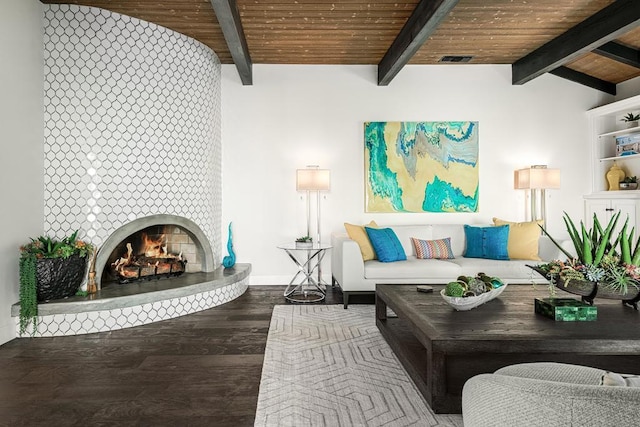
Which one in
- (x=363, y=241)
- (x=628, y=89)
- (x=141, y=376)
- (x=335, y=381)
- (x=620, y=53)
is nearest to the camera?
(x=335, y=381)

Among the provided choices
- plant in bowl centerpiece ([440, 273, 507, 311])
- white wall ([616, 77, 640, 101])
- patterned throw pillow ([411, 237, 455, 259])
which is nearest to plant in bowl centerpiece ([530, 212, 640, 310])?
plant in bowl centerpiece ([440, 273, 507, 311])

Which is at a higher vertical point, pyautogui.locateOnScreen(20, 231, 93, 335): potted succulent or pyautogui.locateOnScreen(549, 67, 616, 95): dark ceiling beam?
pyautogui.locateOnScreen(549, 67, 616, 95): dark ceiling beam

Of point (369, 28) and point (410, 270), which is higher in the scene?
point (369, 28)

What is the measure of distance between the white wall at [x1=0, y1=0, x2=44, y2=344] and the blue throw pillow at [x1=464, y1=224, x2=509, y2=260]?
4.32 metres

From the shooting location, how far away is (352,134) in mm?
5516

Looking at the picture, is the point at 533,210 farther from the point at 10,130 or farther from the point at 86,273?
the point at 10,130

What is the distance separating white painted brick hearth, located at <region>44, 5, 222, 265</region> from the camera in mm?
3834

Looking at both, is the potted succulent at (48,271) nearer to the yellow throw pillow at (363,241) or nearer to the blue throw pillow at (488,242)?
the yellow throw pillow at (363,241)

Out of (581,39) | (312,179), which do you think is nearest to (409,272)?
(312,179)

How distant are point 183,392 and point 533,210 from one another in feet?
16.0

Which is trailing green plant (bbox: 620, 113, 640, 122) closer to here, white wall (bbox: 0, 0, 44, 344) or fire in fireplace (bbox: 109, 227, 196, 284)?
fire in fireplace (bbox: 109, 227, 196, 284)

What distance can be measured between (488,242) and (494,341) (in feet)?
9.34

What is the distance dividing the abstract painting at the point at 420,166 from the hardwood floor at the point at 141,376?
2555 mm

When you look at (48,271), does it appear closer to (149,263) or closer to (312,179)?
(149,263)
